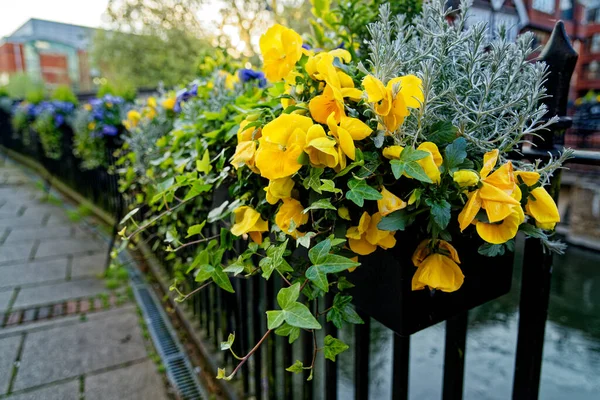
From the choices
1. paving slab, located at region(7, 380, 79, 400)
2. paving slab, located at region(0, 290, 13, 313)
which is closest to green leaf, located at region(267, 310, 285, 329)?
paving slab, located at region(7, 380, 79, 400)

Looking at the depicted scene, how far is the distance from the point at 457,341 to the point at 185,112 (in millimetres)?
1403

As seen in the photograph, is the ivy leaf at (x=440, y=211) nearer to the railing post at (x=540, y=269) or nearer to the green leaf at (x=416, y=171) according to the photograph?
the green leaf at (x=416, y=171)

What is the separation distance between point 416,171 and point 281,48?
1.44 feet

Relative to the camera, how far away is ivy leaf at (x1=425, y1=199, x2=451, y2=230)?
72 cm

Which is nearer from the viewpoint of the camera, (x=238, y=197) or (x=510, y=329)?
(x=238, y=197)

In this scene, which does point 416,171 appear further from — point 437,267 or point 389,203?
point 437,267

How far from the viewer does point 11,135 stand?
11383 mm

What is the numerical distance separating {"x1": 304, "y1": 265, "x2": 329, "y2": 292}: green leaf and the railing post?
1.91ft

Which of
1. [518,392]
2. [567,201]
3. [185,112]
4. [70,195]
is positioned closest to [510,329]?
[518,392]

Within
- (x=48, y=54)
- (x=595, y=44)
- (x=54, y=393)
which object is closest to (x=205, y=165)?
(x=54, y=393)

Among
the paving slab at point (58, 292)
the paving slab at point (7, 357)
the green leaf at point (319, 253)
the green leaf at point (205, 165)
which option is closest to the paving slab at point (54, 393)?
the paving slab at point (7, 357)

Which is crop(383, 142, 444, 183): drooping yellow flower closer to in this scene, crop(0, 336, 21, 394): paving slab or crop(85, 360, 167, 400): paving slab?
crop(85, 360, 167, 400): paving slab

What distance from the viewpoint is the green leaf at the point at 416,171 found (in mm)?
725

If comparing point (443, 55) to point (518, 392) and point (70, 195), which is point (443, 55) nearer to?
point (518, 392)
